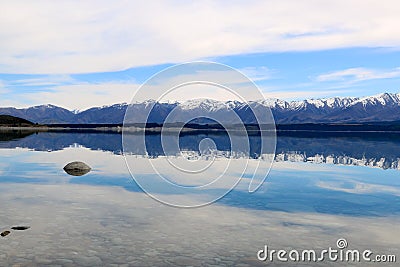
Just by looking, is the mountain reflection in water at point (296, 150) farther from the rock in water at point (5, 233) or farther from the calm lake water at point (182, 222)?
the rock in water at point (5, 233)

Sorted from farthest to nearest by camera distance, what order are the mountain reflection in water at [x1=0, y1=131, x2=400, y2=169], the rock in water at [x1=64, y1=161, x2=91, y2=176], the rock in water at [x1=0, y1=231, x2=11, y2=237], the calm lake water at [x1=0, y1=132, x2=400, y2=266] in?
the mountain reflection in water at [x1=0, y1=131, x2=400, y2=169]
the rock in water at [x1=64, y1=161, x2=91, y2=176]
the rock in water at [x1=0, y1=231, x2=11, y2=237]
the calm lake water at [x1=0, y1=132, x2=400, y2=266]

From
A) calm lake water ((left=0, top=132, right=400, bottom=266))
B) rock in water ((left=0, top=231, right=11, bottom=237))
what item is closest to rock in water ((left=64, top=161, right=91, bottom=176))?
calm lake water ((left=0, top=132, right=400, bottom=266))

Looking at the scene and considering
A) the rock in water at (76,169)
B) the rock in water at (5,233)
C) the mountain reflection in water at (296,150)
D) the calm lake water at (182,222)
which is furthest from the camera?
the mountain reflection in water at (296,150)

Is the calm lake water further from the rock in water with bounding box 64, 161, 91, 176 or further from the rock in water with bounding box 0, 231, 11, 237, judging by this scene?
the rock in water with bounding box 64, 161, 91, 176

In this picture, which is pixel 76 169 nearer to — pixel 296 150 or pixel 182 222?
pixel 182 222

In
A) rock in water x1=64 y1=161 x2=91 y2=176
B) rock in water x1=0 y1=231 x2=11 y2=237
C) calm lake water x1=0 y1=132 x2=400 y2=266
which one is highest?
rock in water x1=64 y1=161 x2=91 y2=176

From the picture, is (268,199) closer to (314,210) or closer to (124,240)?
(314,210)

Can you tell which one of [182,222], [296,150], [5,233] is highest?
[296,150]

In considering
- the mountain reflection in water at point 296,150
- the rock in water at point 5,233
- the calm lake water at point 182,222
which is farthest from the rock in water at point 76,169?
the rock in water at point 5,233

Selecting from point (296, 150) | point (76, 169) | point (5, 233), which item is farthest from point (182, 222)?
point (296, 150)

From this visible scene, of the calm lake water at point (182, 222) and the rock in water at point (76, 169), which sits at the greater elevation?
the rock in water at point (76, 169)

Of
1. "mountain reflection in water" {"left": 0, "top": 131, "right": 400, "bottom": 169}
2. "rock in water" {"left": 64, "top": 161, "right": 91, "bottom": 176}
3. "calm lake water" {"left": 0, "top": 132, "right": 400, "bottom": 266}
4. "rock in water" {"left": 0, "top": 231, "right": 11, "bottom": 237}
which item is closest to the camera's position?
"calm lake water" {"left": 0, "top": 132, "right": 400, "bottom": 266}

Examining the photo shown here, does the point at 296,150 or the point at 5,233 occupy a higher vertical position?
the point at 296,150

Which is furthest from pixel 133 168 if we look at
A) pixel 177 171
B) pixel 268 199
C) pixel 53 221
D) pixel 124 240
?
pixel 124 240
